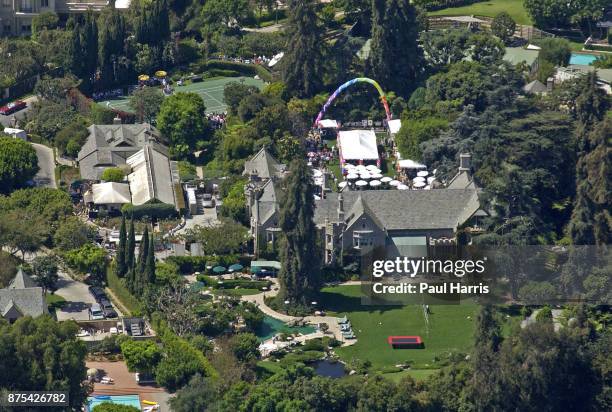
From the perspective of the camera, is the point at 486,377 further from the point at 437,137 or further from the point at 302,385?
the point at 437,137

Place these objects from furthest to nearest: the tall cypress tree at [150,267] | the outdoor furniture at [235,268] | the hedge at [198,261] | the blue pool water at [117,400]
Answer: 1. the outdoor furniture at [235,268]
2. the hedge at [198,261]
3. the tall cypress tree at [150,267]
4. the blue pool water at [117,400]

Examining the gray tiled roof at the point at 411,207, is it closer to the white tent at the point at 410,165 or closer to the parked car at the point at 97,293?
the white tent at the point at 410,165

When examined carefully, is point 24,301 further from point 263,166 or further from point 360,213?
point 263,166

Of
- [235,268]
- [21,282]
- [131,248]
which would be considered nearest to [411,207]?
[235,268]

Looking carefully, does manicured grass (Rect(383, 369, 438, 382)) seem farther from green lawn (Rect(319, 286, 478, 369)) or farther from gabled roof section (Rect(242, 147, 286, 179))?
gabled roof section (Rect(242, 147, 286, 179))

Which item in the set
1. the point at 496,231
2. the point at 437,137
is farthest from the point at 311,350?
the point at 437,137

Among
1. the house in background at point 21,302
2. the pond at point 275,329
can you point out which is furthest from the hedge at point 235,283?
the house in background at point 21,302
